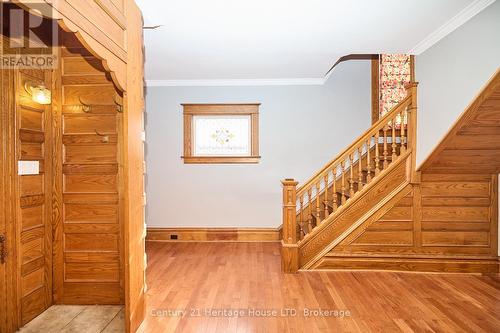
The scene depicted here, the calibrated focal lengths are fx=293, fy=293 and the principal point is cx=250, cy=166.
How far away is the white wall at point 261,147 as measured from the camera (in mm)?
4949

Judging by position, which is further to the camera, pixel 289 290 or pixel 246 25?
pixel 289 290

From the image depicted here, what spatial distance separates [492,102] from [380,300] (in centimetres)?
210

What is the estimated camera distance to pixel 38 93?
2.54 meters

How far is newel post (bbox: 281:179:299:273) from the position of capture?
11.6 feet

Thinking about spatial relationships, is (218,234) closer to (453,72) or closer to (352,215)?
(352,215)

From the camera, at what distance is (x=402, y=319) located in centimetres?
249

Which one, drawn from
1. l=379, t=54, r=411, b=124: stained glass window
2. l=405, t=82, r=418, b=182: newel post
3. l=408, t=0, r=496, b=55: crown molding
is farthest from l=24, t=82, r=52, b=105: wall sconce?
l=379, t=54, r=411, b=124: stained glass window

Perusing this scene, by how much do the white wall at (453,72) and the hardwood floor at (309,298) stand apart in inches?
58.7

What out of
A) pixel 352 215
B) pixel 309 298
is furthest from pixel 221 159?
pixel 309 298

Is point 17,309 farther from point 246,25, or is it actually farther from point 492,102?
point 492,102

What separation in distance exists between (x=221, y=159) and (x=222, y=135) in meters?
0.41

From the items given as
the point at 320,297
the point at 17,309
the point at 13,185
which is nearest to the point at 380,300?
the point at 320,297

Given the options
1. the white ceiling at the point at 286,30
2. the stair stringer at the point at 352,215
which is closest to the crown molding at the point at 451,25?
the white ceiling at the point at 286,30

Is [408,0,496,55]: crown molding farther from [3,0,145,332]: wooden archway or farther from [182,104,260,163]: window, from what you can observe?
[3,0,145,332]: wooden archway
